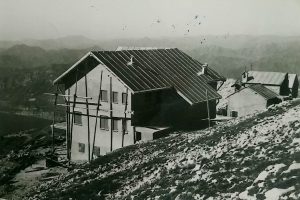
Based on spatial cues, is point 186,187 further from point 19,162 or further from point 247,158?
point 19,162

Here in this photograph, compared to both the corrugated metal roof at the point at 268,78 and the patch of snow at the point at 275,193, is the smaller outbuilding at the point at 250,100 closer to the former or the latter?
the corrugated metal roof at the point at 268,78

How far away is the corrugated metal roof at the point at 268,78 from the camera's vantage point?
48.6 meters

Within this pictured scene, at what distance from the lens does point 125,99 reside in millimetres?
25766

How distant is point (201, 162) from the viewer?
14.2 metres

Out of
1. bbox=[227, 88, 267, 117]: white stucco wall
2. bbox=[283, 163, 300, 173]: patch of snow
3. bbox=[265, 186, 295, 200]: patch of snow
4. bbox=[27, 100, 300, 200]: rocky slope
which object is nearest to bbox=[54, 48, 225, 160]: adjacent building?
bbox=[27, 100, 300, 200]: rocky slope

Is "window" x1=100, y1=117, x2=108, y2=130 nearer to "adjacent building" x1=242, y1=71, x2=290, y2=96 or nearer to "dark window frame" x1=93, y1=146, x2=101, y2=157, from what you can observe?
"dark window frame" x1=93, y1=146, x2=101, y2=157

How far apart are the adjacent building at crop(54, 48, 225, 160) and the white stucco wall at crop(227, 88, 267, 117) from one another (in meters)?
12.5

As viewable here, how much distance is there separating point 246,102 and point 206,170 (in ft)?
99.2

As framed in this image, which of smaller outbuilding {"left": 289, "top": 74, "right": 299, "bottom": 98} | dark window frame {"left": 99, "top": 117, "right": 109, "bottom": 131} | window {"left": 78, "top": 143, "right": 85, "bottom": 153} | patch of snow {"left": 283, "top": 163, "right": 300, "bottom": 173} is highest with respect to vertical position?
smaller outbuilding {"left": 289, "top": 74, "right": 299, "bottom": 98}

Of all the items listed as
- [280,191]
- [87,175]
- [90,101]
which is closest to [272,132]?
[280,191]

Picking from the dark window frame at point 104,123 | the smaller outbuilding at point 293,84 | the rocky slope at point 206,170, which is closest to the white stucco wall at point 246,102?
the smaller outbuilding at point 293,84

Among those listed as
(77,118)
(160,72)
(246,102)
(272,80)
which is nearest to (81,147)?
(77,118)

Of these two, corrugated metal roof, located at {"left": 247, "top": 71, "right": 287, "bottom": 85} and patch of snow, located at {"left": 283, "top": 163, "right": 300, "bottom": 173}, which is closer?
patch of snow, located at {"left": 283, "top": 163, "right": 300, "bottom": 173}

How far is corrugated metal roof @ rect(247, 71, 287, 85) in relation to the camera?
48.6m
